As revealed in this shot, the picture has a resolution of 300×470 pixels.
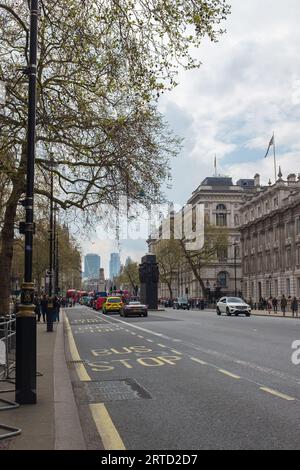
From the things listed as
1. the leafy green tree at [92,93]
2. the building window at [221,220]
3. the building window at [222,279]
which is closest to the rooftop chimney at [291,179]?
the building window at [221,220]

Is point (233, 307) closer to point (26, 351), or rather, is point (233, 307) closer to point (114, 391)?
point (114, 391)

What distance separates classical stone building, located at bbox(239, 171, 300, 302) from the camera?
7456 cm

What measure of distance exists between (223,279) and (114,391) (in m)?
111

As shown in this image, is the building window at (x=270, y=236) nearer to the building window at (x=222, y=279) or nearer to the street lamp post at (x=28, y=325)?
the building window at (x=222, y=279)

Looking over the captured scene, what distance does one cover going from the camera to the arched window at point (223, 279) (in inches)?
4654

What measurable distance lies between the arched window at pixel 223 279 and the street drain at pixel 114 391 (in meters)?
109

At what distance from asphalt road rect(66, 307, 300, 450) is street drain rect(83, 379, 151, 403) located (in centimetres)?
2

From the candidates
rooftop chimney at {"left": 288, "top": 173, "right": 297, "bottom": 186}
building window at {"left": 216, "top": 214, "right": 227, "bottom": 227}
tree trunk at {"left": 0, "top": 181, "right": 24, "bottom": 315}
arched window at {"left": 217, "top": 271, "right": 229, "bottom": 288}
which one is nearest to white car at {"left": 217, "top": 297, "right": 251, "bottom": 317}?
tree trunk at {"left": 0, "top": 181, "right": 24, "bottom": 315}

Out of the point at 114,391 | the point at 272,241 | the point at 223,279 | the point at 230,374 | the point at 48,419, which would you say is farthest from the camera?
the point at 223,279

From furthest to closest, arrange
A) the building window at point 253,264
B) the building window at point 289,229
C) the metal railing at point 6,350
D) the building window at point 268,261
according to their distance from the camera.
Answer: the building window at point 253,264, the building window at point 268,261, the building window at point 289,229, the metal railing at point 6,350

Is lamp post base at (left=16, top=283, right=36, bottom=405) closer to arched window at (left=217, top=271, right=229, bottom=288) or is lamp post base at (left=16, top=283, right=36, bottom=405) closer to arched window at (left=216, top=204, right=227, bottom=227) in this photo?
arched window at (left=217, top=271, right=229, bottom=288)

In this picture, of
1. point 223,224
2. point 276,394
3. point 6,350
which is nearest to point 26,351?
point 6,350

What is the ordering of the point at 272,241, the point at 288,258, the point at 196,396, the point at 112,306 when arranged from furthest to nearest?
the point at 272,241
the point at 288,258
the point at 112,306
the point at 196,396

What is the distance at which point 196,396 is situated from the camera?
8.54 metres
